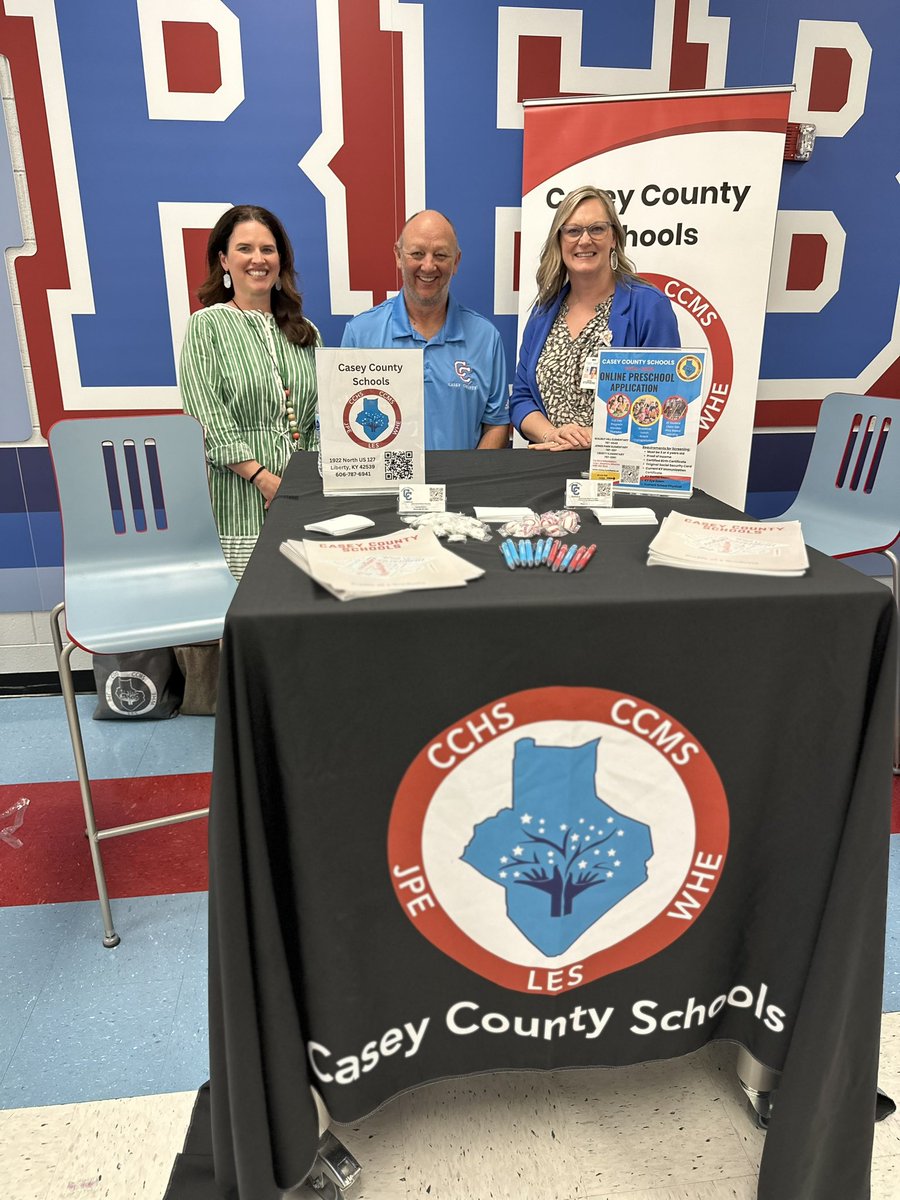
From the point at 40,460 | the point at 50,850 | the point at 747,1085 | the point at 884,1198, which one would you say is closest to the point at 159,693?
the point at 50,850

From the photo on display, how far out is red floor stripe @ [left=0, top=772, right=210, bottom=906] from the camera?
209 cm

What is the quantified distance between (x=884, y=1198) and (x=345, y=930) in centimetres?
100

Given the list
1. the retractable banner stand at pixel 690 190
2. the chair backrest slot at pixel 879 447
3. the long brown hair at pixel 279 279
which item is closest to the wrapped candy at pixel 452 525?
the long brown hair at pixel 279 279

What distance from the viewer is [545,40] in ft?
9.59

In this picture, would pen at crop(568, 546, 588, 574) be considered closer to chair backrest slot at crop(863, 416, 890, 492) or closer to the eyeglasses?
the eyeglasses

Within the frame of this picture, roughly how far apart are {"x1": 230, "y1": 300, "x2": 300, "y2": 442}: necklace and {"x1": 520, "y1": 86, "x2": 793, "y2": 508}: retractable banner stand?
1.05 metres

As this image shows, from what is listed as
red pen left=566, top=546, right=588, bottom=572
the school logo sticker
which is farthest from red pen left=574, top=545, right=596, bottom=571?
the school logo sticker

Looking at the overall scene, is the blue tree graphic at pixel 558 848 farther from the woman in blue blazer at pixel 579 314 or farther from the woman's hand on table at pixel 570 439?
the woman in blue blazer at pixel 579 314

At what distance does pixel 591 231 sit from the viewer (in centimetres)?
232

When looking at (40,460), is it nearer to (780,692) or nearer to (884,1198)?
(780,692)

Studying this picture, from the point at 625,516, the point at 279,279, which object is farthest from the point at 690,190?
the point at 625,516

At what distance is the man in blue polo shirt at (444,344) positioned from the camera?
2463 millimetres

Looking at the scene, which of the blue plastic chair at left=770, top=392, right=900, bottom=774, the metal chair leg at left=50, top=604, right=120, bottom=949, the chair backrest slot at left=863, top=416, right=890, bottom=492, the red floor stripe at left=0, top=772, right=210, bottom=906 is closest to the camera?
the metal chair leg at left=50, top=604, right=120, bottom=949

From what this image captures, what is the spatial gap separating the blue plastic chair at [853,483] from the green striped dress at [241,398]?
175 centimetres
